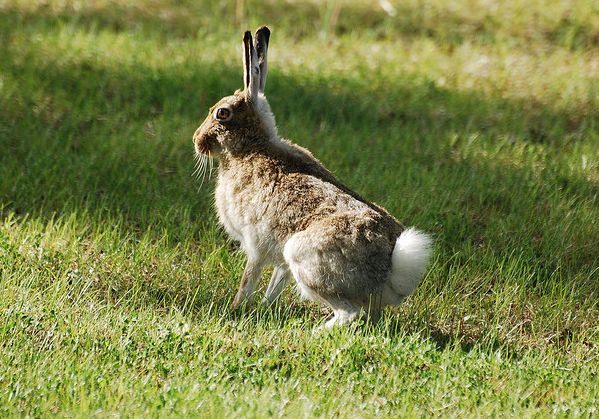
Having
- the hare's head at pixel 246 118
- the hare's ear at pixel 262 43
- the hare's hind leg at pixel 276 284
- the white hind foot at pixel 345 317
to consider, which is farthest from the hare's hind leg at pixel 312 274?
the hare's ear at pixel 262 43

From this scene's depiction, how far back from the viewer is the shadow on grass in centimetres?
684

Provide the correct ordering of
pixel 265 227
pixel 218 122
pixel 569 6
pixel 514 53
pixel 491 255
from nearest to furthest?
pixel 265 227
pixel 218 122
pixel 491 255
pixel 514 53
pixel 569 6

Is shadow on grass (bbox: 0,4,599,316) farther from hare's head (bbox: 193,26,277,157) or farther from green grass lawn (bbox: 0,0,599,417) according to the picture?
hare's head (bbox: 193,26,277,157)

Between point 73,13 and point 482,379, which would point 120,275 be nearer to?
point 482,379

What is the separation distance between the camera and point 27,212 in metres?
6.77

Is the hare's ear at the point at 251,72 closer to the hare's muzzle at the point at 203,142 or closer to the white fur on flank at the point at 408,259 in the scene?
the hare's muzzle at the point at 203,142

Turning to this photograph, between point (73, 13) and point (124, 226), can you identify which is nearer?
point (124, 226)

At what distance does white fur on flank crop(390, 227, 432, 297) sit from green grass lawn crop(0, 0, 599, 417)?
13.6 inches

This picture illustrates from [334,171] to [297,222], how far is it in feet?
6.75

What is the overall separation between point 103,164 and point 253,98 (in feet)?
6.49

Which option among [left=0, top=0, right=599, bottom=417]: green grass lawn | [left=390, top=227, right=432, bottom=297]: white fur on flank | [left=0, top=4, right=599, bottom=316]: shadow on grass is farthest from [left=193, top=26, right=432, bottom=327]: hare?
[left=0, top=4, right=599, bottom=316]: shadow on grass

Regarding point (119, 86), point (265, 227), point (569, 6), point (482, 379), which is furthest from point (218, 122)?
point (569, 6)

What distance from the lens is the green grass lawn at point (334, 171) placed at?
15.6ft

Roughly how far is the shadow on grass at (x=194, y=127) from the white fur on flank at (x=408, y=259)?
4.89 ft
